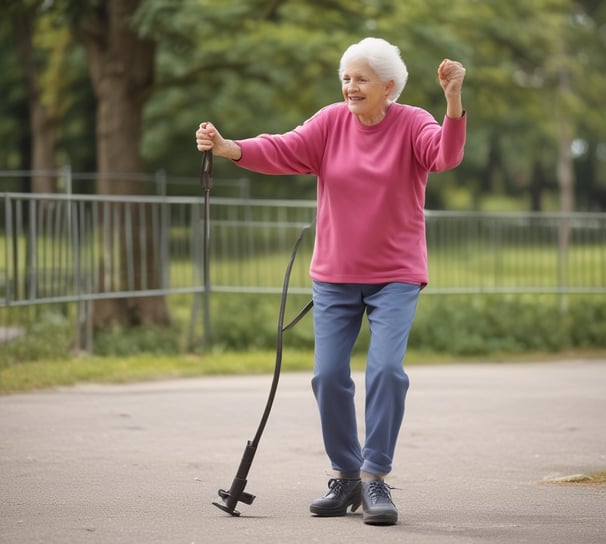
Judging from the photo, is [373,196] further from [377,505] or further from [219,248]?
[219,248]

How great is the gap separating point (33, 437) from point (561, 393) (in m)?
4.59

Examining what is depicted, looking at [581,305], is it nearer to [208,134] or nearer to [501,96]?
[501,96]

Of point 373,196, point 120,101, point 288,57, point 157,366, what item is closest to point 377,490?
point 373,196

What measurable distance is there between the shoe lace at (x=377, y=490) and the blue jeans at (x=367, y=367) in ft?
0.15

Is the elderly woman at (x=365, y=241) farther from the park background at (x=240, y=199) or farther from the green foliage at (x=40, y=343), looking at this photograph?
the green foliage at (x=40, y=343)

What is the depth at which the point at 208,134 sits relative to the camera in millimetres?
5309

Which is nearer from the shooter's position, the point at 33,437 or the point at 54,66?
the point at 33,437

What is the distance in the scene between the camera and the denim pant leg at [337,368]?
5383mm

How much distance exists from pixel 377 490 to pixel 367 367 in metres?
0.48

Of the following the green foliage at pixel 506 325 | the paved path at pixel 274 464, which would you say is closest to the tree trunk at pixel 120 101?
the green foliage at pixel 506 325

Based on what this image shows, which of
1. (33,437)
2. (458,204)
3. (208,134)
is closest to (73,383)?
(33,437)

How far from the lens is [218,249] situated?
1402 cm

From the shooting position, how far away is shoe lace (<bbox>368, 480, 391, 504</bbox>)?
A: 5.22 m

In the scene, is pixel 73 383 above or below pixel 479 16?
below
